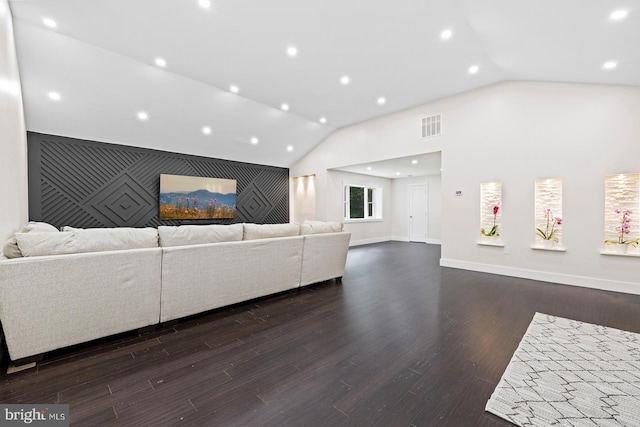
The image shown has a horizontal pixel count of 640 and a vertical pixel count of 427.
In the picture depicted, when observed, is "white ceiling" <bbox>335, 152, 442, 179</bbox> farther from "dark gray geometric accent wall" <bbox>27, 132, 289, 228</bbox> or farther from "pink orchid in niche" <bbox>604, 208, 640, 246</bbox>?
"dark gray geometric accent wall" <bbox>27, 132, 289, 228</bbox>

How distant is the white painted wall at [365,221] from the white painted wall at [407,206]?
22cm

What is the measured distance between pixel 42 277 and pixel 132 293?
1.99 ft

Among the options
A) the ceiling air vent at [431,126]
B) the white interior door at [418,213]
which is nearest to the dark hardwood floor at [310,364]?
the ceiling air vent at [431,126]

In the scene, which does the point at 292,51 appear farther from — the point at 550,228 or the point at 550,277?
the point at 550,277

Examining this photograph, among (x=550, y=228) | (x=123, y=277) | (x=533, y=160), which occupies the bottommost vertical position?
(x=123, y=277)

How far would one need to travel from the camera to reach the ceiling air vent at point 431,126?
18.5ft

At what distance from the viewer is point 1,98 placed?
2.54 metres

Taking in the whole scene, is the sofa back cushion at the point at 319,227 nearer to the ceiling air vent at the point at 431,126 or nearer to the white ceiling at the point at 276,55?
the white ceiling at the point at 276,55

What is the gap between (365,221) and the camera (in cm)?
916

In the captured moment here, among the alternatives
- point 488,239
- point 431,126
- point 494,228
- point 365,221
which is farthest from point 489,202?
point 365,221

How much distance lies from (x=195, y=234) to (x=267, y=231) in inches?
34.5

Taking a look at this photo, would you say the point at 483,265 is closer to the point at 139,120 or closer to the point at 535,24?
the point at 535,24

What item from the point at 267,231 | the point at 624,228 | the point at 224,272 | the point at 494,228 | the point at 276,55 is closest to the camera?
the point at 224,272

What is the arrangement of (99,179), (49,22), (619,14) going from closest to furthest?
1. (619,14)
2. (49,22)
3. (99,179)
